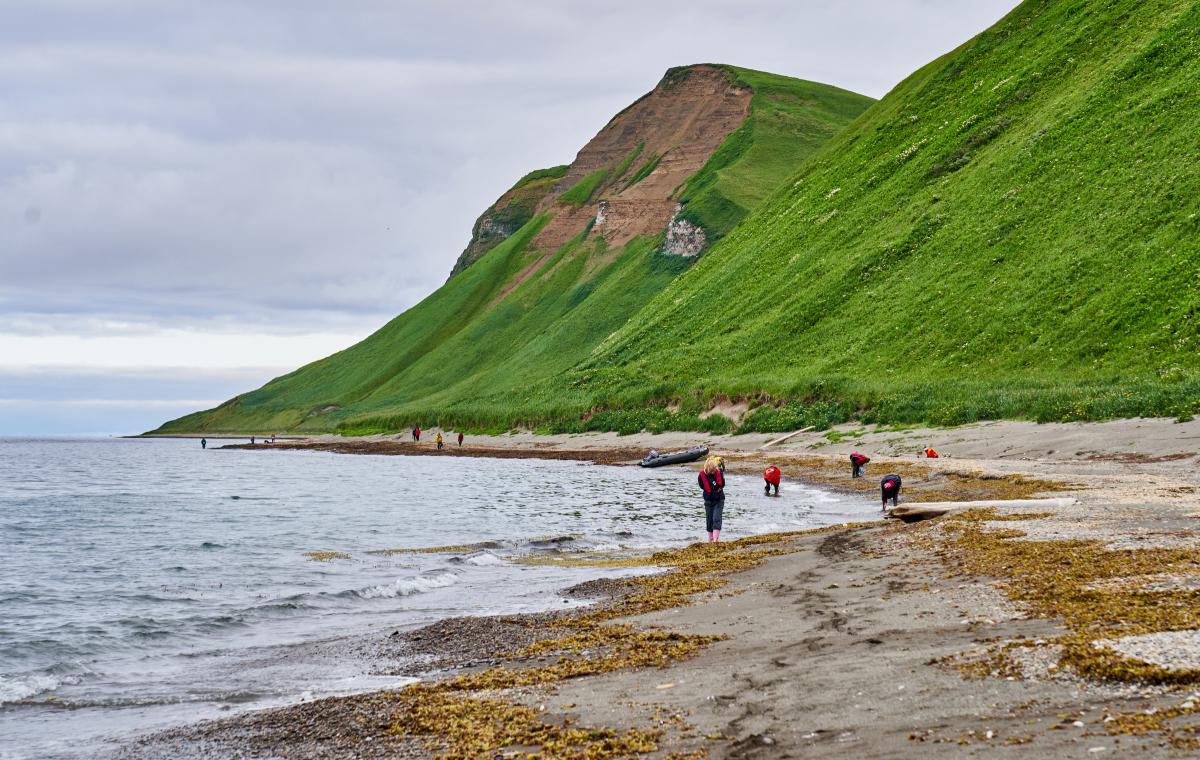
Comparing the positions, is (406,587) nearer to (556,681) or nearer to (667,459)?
(556,681)

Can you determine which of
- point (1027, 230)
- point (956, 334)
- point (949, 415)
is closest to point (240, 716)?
point (949, 415)

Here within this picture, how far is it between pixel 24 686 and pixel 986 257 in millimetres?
71188

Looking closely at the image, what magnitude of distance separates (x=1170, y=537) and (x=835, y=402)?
48880mm

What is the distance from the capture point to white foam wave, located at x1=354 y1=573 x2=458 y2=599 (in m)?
19.9

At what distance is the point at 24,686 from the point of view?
13172mm

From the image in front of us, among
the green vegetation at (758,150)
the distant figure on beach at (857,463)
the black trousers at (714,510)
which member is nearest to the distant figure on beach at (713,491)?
the black trousers at (714,510)

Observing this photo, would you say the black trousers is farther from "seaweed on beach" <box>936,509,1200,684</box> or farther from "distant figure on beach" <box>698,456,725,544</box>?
"seaweed on beach" <box>936,509,1200,684</box>

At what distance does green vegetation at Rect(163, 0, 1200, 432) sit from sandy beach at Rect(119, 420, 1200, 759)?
23646mm

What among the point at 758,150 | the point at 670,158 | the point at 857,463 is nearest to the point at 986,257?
the point at 857,463

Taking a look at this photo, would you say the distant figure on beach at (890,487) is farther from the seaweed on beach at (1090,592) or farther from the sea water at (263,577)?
the seaweed on beach at (1090,592)

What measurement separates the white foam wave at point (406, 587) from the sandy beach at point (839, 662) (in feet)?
13.6

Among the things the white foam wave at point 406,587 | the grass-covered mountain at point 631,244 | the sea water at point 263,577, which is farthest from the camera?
the grass-covered mountain at point 631,244

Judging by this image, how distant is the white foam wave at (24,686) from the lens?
1275 centimetres

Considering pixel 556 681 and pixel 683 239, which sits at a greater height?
pixel 683 239
